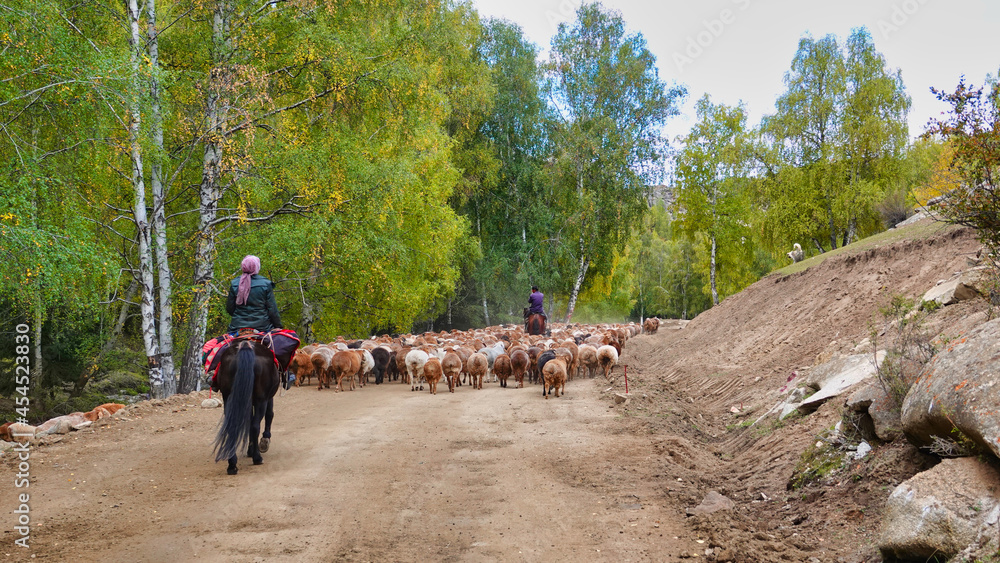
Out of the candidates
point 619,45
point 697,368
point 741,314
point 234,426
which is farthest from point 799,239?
point 234,426

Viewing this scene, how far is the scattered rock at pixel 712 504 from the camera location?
210 inches

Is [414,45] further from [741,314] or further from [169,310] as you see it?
[741,314]

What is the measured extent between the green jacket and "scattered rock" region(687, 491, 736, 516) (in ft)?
16.8

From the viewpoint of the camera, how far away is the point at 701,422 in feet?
32.9

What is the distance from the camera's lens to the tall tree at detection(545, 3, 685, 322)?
3428 cm

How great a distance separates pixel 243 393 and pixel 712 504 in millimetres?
4908

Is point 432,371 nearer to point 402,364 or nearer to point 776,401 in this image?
point 402,364

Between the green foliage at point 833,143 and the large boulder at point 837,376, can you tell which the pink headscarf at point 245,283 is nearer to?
the large boulder at point 837,376

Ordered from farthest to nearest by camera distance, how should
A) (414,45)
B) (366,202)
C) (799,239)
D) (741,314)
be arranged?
1. (799,239)
2. (741,314)
3. (414,45)
4. (366,202)

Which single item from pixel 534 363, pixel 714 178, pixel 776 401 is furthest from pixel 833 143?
pixel 776 401

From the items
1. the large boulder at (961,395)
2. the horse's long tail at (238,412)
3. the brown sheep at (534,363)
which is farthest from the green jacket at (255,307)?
the brown sheep at (534,363)

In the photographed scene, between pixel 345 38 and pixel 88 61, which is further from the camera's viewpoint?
pixel 345 38

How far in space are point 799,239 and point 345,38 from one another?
93.8 ft

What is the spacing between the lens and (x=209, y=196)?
45.6ft
